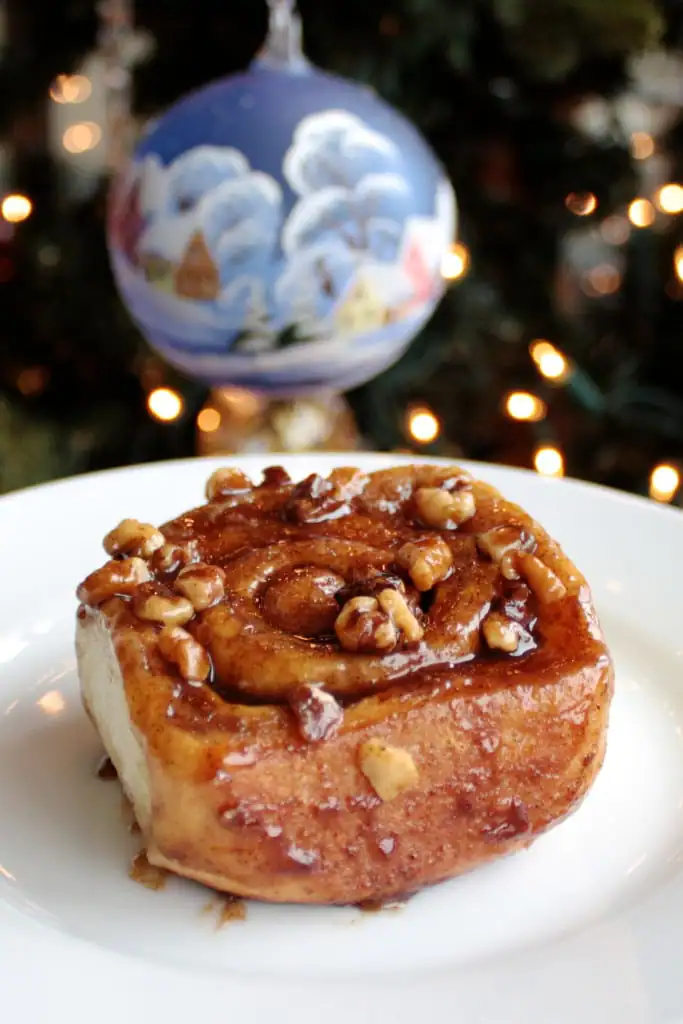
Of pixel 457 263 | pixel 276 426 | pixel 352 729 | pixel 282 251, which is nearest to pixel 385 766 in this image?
pixel 352 729

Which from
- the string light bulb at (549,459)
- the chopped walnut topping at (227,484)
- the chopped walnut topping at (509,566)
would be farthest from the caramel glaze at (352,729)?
the string light bulb at (549,459)

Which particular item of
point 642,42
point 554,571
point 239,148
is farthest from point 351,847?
point 642,42

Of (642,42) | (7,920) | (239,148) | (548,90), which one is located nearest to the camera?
(7,920)

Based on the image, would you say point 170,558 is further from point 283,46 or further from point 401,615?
point 283,46

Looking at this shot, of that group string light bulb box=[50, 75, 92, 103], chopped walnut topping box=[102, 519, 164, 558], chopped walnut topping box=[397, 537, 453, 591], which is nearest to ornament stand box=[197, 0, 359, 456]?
chopped walnut topping box=[102, 519, 164, 558]

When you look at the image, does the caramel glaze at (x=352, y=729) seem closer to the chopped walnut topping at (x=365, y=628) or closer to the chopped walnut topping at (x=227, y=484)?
the chopped walnut topping at (x=365, y=628)

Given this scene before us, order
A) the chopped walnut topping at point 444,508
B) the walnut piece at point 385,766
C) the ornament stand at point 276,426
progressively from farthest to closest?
the ornament stand at point 276,426 → the chopped walnut topping at point 444,508 → the walnut piece at point 385,766

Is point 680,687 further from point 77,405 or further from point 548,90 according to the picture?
point 77,405
